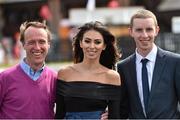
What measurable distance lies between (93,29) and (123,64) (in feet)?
1.77

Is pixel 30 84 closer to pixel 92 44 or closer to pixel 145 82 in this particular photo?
pixel 92 44

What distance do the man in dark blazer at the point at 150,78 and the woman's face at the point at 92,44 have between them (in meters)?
0.37

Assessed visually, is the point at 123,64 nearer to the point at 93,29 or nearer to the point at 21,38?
the point at 93,29

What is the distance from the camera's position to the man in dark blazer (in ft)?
14.1

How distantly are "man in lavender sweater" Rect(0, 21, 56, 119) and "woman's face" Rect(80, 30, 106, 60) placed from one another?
289 millimetres

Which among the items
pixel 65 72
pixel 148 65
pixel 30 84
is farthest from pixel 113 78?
pixel 30 84

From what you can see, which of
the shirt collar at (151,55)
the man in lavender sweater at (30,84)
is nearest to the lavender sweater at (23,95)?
the man in lavender sweater at (30,84)

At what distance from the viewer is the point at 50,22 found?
33.9m

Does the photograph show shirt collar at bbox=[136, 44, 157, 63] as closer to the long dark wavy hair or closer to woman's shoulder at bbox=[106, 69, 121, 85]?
the long dark wavy hair

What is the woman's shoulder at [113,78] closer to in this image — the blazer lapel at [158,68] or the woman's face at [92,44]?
the woman's face at [92,44]

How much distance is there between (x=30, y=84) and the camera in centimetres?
408

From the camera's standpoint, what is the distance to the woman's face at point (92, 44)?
4.04 meters

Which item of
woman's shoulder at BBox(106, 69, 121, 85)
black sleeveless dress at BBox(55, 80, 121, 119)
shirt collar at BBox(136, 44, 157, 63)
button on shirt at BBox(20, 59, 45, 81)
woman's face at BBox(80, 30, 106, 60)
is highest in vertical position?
woman's face at BBox(80, 30, 106, 60)

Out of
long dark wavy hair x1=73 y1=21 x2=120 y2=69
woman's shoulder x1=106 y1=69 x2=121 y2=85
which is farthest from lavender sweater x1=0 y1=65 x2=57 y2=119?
woman's shoulder x1=106 y1=69 x2=121 y2=85
